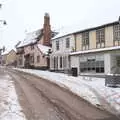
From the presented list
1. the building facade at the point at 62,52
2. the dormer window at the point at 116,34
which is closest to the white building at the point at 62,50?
the building facade at the point at 62,52

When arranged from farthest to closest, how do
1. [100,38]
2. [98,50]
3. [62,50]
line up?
[62,50] → [100,38] → [98,50]

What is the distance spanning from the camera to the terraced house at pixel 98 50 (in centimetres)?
3195

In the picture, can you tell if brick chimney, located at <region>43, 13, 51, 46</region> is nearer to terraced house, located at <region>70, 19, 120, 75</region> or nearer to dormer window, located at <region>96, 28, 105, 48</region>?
terraced house, located at <region>70, 19, 120, 75</region>

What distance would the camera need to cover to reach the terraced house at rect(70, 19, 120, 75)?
31953 millimetres

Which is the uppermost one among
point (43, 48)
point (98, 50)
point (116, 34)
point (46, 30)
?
point (46, 30)

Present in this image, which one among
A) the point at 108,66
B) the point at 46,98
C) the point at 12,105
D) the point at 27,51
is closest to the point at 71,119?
the point at 12,105

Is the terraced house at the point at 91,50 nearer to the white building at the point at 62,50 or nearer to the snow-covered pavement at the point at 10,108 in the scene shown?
the white building at the point at 62,50

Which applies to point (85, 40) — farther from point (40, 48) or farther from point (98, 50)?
point (40, 48)

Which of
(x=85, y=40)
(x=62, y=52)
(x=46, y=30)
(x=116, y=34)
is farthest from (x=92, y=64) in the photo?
(x=46, y=30)

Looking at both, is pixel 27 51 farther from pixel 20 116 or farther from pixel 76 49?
pixel 20 116

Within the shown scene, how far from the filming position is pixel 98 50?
33.3 metres

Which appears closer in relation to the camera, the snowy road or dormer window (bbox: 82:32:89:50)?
the snowy road

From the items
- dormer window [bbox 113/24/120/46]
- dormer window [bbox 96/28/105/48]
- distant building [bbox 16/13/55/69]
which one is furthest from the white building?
dormer window [bbox 113/24/120/46]

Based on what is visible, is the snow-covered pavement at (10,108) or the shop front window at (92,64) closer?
the snow-covered pavement at (10,108)
